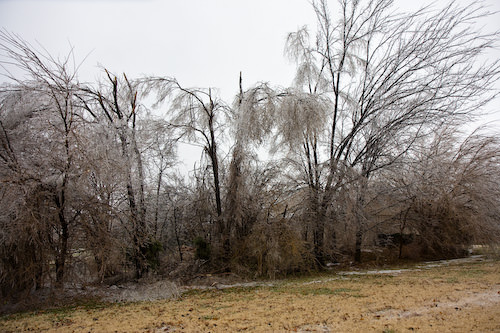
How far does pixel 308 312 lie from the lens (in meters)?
4.86

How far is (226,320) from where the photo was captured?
4.68m

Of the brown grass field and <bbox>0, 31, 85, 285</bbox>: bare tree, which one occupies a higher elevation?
<bbox>0, 31, 85, 285</bbox>: bare tree

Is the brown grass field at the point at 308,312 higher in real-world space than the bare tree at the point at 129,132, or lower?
lower

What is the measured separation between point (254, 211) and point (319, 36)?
7076 mm

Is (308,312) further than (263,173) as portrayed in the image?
No

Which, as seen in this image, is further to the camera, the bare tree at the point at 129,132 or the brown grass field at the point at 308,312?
the bare tree at the point at 129,132

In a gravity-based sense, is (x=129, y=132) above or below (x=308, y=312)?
above

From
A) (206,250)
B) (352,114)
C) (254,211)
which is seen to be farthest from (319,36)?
(206,250)

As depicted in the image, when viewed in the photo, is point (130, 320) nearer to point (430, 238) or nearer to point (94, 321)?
point (94, 321)

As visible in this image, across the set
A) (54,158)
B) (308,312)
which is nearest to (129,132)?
(54,158)

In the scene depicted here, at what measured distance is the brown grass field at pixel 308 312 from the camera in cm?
406

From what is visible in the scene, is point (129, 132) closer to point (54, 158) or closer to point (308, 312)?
point (54, 158)

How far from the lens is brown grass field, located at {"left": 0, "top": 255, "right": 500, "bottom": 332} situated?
13.3ft

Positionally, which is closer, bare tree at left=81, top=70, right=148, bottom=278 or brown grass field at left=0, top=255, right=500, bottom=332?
brown grass field at left=0, top=255, right=500, bottom=332
